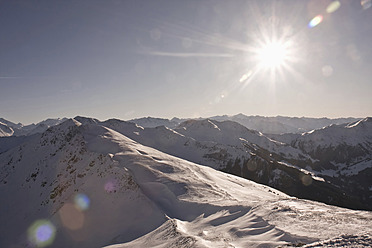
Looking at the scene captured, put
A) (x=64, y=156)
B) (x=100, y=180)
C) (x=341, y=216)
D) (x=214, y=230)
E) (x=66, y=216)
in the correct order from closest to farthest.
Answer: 1. (x=341, y=216)
2. (x=214, y=230)
3. (x=66, y=216)
4. (x=100, y=180)
5. (x=64, y=156)

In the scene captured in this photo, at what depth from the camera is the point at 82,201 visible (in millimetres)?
29359

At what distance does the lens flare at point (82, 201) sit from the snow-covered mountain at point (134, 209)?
169 millimetres

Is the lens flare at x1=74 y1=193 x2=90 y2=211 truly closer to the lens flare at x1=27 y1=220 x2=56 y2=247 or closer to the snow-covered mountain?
the snow-covered mountain

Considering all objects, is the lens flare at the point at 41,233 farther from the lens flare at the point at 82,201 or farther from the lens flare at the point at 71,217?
the lens flare at the point at 82,201

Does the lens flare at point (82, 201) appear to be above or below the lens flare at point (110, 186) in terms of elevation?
below

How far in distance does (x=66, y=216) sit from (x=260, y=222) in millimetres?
25661

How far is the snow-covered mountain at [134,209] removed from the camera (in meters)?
15.1

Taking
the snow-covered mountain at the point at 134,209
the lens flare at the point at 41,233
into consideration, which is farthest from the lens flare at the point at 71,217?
the lens flare at the point at 41,233

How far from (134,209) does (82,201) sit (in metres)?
9.08

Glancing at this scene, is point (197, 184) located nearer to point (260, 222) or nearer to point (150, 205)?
point (150, 205)

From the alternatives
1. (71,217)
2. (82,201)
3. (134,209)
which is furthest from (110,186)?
(134,209)

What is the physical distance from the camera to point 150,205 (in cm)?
2559

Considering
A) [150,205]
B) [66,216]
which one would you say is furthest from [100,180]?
[150,205]

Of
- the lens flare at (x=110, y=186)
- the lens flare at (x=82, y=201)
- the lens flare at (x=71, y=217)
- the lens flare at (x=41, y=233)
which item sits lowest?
the lens flare at (x=41, y=233)
